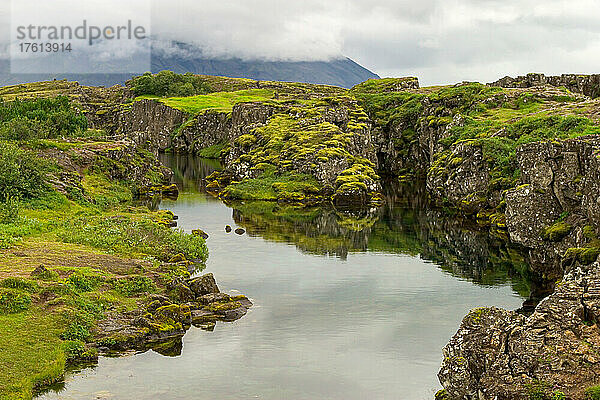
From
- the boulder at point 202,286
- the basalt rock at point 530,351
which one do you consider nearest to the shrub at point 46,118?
the boulder at point 202,286

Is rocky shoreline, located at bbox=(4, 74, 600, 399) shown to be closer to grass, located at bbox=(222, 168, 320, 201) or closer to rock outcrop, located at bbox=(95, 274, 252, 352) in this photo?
grass, located at bbox=(222, 168, 320, 201)

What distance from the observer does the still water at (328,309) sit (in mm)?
33969

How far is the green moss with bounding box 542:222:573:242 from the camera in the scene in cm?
5300

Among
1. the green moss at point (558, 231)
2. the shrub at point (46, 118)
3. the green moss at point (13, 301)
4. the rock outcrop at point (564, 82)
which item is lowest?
the green moss at point (13, 301)

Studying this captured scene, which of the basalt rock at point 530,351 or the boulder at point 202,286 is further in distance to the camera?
the boulder at point 202,286

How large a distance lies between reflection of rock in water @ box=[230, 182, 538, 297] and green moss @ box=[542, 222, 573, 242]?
3.83 m

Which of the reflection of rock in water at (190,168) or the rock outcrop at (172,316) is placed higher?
the reflection of rock in water at (190,168)

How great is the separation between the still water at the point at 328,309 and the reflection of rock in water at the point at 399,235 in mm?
222

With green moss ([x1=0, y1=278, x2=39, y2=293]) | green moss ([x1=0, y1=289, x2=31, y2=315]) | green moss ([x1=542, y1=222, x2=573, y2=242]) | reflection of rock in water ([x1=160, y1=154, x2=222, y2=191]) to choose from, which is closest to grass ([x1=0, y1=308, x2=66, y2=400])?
green moss ([x1=0, y1=289, x2=31, y2=315])

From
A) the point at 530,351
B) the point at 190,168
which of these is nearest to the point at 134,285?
the point at 530,351

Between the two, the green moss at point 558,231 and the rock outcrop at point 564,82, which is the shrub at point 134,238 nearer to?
the green moss at point 558,231

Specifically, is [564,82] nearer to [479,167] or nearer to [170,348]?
[479,167]

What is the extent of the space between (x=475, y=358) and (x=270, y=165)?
82621 millimetres

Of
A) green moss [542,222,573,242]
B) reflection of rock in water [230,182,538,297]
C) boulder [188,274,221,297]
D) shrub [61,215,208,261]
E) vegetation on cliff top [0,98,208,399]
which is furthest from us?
reflection of rock in water [230,182,538,297]
